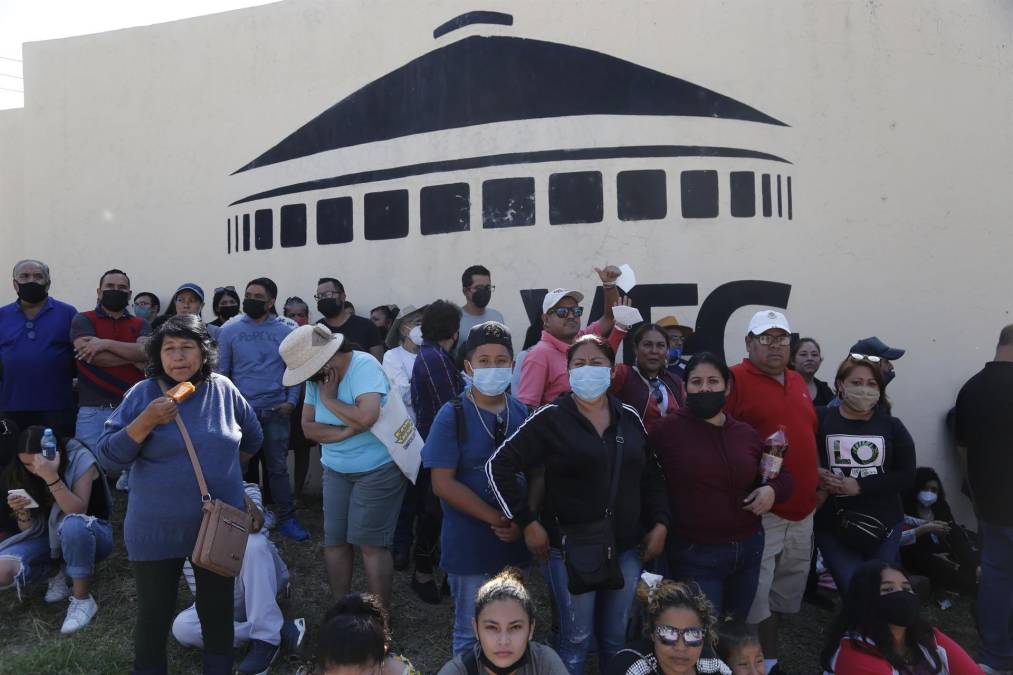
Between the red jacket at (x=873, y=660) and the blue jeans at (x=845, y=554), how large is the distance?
47 centimetres

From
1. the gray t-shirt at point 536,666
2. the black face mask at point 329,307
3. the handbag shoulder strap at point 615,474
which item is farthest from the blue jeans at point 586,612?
the black face mask at point 329,307

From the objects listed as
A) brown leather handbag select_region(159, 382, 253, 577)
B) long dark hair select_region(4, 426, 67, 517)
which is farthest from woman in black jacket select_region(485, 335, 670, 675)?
long dark hair select_region(4, 426, 67, 517)

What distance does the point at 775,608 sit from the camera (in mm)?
3756

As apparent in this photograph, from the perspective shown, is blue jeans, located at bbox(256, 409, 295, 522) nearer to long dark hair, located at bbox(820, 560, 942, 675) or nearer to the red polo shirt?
the red polo shirt

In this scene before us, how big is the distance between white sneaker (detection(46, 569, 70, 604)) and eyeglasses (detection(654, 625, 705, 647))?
141 inches

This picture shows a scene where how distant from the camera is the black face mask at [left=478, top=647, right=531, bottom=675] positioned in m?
2.63

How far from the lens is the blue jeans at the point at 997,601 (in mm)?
3822

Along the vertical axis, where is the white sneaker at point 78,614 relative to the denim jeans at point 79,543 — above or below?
below

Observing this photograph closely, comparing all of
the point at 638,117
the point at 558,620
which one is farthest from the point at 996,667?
the point at 638,117

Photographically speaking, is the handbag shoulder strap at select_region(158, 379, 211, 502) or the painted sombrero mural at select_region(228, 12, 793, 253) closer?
the handbag shoulder strap at select_region(158, 379, 211, 502)

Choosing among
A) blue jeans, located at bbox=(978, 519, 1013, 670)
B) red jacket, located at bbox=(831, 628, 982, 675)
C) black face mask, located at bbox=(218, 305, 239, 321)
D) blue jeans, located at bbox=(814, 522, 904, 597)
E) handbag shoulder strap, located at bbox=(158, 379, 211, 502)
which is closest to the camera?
red jacket, located at bbox=(831, 628, 982, 675)

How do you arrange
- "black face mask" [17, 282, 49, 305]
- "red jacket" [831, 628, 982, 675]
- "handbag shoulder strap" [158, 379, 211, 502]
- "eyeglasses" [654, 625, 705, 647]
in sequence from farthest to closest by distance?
"black face mask" [17, 282, 49, 305]
"handbag shoulder strap" [158, 379, 211, 502]
"red jacket" [831, 628, 982, 675]
"eyeglasses" [654, 625, 705, 647]

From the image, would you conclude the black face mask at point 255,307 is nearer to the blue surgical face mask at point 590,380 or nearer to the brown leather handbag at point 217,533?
the brown leather handbag at point 217,533

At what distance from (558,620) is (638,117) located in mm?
4089
